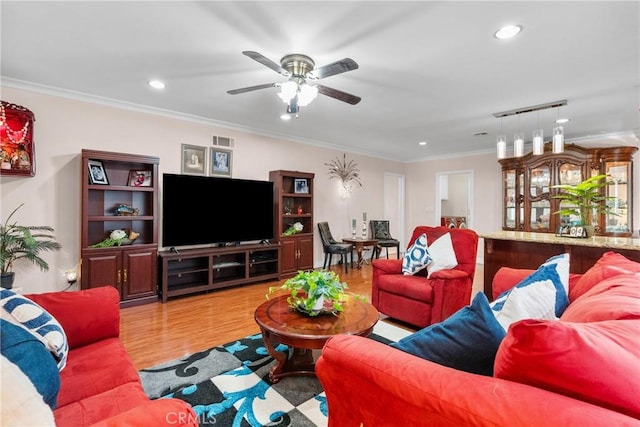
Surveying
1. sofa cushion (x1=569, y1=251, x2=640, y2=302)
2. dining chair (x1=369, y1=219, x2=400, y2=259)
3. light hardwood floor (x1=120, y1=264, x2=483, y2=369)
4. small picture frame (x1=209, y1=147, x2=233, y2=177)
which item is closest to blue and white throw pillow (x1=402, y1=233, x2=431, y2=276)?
light hardwood floor (x1=120, y1=264, x2=483, y2=369)

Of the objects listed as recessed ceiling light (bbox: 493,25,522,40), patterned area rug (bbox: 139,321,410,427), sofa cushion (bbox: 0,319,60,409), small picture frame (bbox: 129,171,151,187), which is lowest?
patterned area rug (bbox: 139,321,410,427)

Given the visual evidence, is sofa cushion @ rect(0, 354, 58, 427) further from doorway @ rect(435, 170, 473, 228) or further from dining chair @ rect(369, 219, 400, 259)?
doorway @ rect(435, 170, 473, 228)

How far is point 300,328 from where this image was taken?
190cm

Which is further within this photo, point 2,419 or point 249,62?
point 249,62

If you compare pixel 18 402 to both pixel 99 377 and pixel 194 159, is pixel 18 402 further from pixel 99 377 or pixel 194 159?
pixel 194 159

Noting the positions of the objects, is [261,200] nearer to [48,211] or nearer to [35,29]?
[48,211]

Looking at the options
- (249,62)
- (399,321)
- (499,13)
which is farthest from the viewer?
(399,321)

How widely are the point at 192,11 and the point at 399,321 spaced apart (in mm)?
3238

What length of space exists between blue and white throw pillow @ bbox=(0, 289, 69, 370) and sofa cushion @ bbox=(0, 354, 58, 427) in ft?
2.00

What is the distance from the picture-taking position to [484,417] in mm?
666

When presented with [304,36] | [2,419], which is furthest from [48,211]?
[2,419]

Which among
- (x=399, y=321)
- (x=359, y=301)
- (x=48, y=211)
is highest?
(x=48, y=211)

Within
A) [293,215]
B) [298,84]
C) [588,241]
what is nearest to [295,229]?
[293,215]

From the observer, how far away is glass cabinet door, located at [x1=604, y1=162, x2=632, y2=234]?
4711 millimetres
